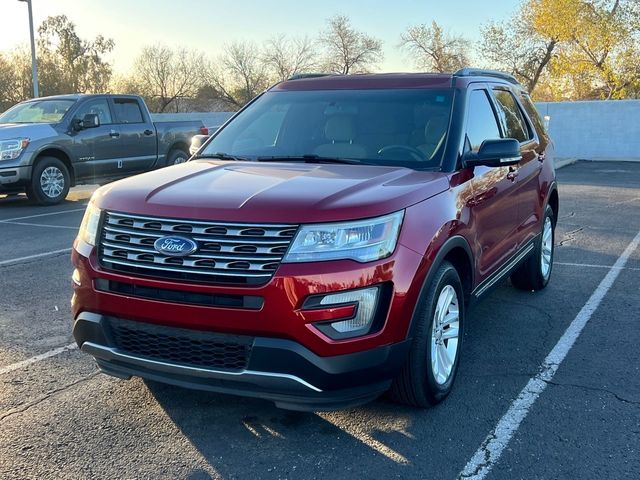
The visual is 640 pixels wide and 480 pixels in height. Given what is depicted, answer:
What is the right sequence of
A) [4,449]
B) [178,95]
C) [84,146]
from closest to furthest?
[4,449]
[84,146]
[178,95]

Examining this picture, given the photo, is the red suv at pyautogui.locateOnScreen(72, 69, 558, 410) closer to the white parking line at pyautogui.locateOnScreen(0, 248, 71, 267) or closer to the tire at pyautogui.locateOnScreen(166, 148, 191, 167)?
the white parking line at pyautogui.locateOnScreen(0, 248, 71, 267)

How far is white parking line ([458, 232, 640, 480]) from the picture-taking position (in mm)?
3090

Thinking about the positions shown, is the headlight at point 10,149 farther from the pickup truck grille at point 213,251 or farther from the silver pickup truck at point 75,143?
the pickup truck grille at point 213,251

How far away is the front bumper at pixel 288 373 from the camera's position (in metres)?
2.97

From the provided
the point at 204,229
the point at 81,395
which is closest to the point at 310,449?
the point at 204,229

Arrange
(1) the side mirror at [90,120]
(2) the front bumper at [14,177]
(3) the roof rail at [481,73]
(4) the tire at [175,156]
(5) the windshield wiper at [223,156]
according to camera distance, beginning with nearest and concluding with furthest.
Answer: (5) the windshield wiper at [223,156]
(3) the roof rail at [481,73]
(2) the front bumper at [14,177]
(1) the side mirror at [90,120]
(4) the tire at [175,156]

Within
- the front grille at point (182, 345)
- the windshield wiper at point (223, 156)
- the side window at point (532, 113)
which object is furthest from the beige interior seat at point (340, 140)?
the side window at point (532, 113)

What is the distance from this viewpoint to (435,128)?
14.0ft

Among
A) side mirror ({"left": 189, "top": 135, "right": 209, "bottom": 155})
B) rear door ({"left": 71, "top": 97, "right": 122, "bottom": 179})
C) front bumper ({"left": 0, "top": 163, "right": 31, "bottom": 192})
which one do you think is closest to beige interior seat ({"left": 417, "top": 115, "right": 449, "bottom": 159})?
side mirror ({"left": 189, "top": 135, "right": 209, "bottom": 155})

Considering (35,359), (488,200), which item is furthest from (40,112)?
(488,200)

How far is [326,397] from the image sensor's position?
3.06 meters

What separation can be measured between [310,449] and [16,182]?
9906 millimetres

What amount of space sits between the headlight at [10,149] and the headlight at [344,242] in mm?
9855

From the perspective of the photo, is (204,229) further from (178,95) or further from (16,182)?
(178,95)
